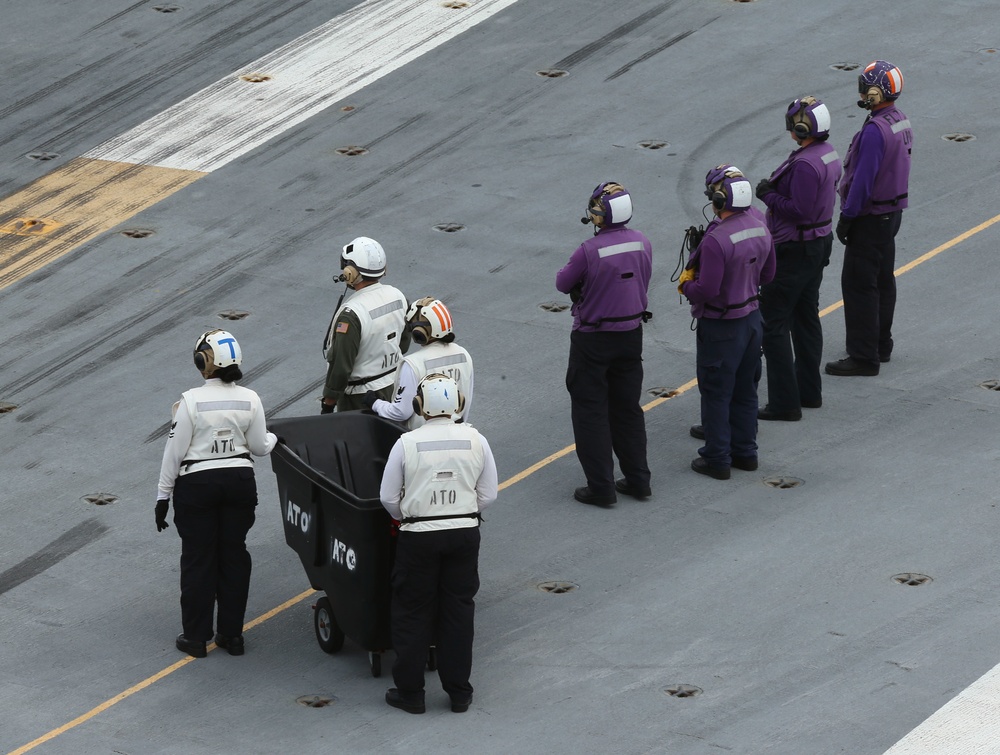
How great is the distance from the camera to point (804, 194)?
11.7 m

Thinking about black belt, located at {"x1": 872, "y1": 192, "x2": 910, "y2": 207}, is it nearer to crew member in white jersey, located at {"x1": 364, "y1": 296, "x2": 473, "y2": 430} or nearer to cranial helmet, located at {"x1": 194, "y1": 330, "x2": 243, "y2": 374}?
crew member in white jersey, located at {"x1": 364, "y1": 296, "x2": 473, "y2": 430}

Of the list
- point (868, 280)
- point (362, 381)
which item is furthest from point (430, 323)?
point (868, 280)

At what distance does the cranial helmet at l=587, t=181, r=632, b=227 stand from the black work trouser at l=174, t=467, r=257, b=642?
8.67ft

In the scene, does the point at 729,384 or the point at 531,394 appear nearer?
the point at 729,384

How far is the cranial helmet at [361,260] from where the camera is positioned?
1051cm

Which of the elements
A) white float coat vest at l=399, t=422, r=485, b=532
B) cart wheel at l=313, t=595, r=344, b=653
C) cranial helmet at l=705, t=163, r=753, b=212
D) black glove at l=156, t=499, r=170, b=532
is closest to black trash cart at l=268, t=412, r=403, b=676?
cart wheel at l=313, t=595, r=344, b=653

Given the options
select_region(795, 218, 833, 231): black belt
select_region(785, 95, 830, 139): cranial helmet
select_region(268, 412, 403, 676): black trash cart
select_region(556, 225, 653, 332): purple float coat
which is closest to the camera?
select_region(268, 412, 403, 676): black trash cart

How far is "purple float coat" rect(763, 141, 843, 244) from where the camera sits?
38.2ft

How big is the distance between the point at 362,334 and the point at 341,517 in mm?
1735

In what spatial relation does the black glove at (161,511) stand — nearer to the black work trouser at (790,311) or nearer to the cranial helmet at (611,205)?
the cranial helmet at (611,205)

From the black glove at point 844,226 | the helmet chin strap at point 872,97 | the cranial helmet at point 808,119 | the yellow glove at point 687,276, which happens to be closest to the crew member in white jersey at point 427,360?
the yellow glove at point 687,276

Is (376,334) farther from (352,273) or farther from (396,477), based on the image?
(396,477)

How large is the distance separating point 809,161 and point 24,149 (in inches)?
333

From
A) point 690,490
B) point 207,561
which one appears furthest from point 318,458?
point 690,490
